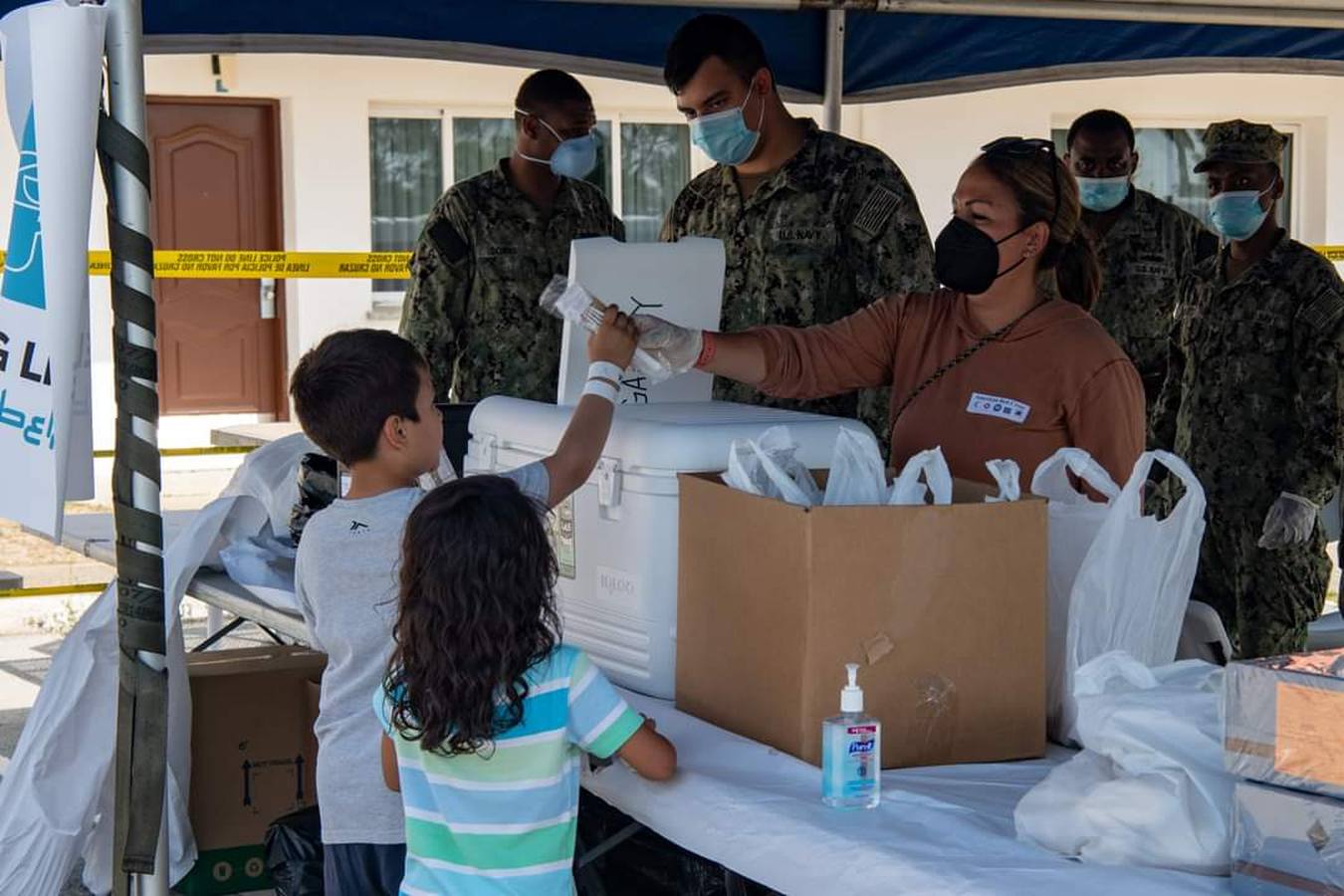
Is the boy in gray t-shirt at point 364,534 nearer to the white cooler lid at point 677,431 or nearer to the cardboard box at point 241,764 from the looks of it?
the white cooler lid at point 677,431

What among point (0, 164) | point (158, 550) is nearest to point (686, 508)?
point (158, 550)

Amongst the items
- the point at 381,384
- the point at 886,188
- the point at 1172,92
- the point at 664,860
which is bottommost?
the point at 664,860

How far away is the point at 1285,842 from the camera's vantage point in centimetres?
149

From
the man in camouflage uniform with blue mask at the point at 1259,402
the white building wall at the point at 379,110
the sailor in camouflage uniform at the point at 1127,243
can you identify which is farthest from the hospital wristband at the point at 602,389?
the white building wall at the point at 379,110

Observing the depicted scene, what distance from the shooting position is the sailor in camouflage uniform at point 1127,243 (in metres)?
4.82

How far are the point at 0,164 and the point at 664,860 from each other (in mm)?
7291

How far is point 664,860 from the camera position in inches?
111

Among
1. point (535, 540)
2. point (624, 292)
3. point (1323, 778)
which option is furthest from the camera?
point (624, 292)

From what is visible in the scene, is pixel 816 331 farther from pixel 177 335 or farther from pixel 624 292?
pixel 177 335

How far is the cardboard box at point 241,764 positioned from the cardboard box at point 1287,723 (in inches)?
81.5

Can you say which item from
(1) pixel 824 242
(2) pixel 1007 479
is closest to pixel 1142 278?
(1) pixel 824 242

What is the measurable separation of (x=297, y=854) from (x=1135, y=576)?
56.0 inches

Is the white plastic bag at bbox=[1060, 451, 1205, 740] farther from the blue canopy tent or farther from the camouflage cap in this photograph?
the camouflage cap

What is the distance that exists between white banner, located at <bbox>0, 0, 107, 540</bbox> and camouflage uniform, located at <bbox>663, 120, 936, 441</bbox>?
147 cm
